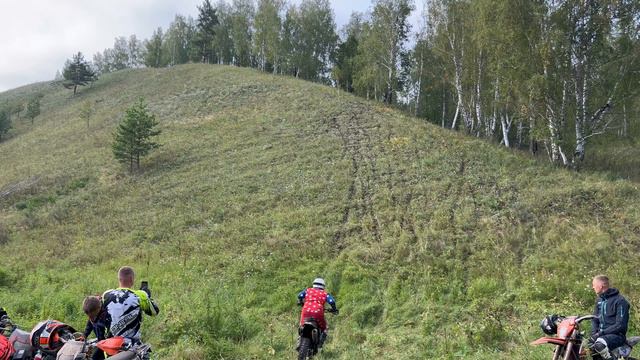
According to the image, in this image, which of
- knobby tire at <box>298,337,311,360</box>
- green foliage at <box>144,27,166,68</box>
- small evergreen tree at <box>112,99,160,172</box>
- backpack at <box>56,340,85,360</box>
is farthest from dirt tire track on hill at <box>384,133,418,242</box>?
green foliage at <box>144,27,166,68</box>

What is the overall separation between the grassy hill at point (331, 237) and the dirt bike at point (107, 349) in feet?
9.58

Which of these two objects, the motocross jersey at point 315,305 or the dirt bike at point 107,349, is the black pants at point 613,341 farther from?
the dirt bike at point 107,349

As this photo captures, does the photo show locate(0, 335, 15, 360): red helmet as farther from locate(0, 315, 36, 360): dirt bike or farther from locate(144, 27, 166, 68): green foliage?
locate(144, 27, 166, 68): green foliage

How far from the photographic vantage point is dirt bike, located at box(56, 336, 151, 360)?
5305 mm

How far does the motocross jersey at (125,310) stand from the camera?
5789 mm

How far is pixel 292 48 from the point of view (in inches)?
2219

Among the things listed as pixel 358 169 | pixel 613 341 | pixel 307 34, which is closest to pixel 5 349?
pixel 613 341

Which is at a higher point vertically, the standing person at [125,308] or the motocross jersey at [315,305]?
the standing person at [125,308]

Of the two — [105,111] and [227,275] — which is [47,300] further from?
[105,111]

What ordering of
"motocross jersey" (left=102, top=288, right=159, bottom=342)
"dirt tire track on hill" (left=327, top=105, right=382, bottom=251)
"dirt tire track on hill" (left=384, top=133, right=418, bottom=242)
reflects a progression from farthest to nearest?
1. "dirt tire track on hill" (left=327, top=105, right=382, bottom=251)
2. "dirt tire track on hill" (left=384, top=133, right=418, bottom=242)
3. "motocross jersey" (left=102, top=288, right=159, bottom=342)

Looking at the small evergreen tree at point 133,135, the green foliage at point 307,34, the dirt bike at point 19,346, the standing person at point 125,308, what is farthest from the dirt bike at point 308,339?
the green foliage at point 307,34

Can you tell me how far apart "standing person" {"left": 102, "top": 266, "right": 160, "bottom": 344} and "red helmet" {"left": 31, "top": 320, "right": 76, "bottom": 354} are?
0.70m

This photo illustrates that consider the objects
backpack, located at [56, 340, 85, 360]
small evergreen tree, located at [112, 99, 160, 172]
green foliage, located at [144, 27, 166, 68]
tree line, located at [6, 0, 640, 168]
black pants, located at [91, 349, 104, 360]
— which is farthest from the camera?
green foliage, located at [144, 27, 166, 68]

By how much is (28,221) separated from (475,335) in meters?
22.8
